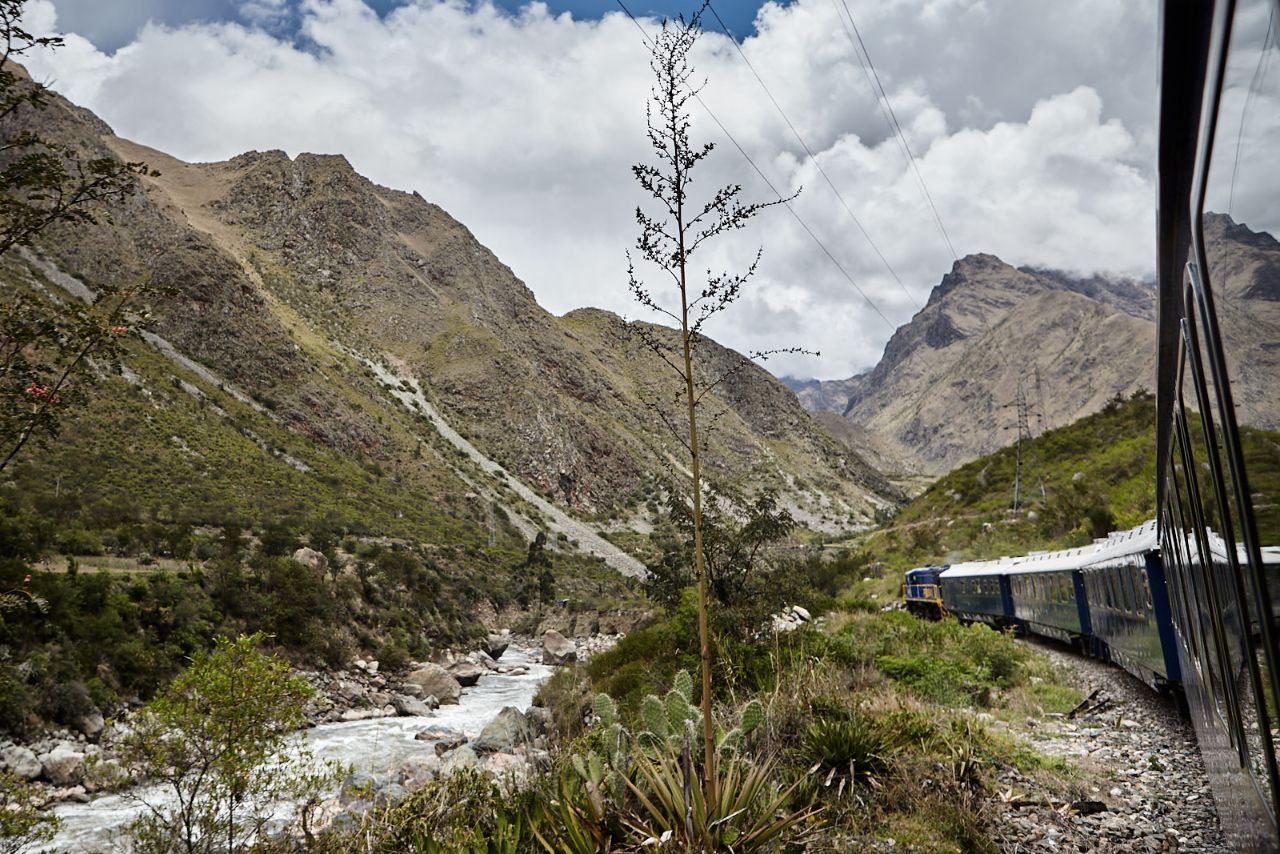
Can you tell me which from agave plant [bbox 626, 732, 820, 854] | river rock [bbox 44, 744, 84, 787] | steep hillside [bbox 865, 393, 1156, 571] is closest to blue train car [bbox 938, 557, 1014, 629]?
steep hillside [bbox 865, 393, 1156, 571]

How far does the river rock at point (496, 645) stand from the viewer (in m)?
32.1

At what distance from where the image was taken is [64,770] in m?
12.2

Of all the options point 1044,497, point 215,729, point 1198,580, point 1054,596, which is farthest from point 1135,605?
point 1044,497

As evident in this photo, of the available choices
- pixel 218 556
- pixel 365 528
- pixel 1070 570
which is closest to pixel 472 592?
pixel 365 528

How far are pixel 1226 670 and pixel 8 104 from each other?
7499 millimetres

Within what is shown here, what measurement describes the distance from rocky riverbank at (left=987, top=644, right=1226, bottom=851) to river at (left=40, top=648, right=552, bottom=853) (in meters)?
5.55

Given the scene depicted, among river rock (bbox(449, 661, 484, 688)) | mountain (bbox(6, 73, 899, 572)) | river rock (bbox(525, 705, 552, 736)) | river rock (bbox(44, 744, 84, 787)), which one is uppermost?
mountain (bbox(6, 73, 899, 572))

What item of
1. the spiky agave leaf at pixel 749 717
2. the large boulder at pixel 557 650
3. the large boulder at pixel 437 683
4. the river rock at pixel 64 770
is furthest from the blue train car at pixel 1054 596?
the river rock at pixel 64 770

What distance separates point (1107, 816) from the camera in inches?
235

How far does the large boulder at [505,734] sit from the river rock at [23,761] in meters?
7.13

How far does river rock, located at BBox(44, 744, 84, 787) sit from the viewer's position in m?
12.2

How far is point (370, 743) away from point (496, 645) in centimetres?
1777

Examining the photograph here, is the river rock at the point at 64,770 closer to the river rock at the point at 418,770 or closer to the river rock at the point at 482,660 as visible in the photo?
→ the river rock at the point at 418,770

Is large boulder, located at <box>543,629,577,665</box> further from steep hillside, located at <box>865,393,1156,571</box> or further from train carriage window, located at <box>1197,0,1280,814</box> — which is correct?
train carriage window, located at <box>1197,0,1280,814</box>
